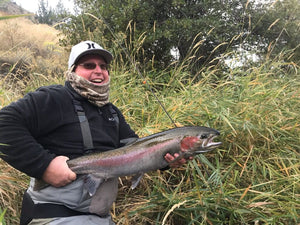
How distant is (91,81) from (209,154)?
1.57 m

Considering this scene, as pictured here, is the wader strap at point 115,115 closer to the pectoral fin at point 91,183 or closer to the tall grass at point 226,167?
the pectoral fin at point 91,183

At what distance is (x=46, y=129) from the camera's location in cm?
194

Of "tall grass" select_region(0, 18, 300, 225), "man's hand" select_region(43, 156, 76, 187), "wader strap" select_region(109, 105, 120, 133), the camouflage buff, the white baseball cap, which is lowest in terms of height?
"tall grass" select_region(0, 18, 300, 225)

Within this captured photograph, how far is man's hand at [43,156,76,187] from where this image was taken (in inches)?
71.7

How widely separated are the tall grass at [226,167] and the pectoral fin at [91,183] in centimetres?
58

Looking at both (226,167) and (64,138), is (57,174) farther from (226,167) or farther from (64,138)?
(226,167)

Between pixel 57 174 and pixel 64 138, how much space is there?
0.29 m

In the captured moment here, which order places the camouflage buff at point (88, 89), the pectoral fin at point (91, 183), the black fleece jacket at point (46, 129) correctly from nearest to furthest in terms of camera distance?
1. the black fleece jacket at point (46, 129)
2. the pectoral fin at point (91, 183)
3. the camouflage buff at point (88, 89)

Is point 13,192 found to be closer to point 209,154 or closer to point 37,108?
point 37,108

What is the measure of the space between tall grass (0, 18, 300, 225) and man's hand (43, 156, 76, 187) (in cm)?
80

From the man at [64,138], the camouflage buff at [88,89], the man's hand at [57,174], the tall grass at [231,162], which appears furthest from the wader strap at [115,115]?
the tall grass at [231,162]

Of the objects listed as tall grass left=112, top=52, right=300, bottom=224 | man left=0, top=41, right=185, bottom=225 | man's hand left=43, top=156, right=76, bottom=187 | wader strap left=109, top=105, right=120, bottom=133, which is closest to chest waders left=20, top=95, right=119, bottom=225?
man left=0, top=41, right=185, bottom=225

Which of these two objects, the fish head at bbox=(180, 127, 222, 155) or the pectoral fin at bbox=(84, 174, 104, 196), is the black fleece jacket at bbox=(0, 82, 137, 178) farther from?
the fish head at bbox=(180, 127, 222, 155)

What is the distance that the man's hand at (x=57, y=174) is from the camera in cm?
182
